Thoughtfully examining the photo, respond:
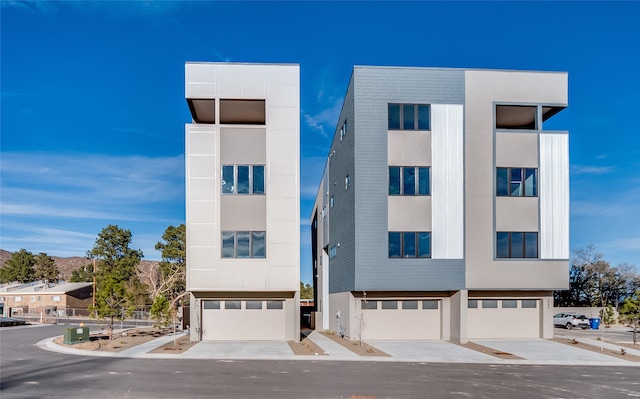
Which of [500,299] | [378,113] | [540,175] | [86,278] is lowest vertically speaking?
[86,278]

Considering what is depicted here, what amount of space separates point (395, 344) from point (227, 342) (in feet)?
31.1

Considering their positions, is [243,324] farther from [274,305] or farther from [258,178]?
[258,178]

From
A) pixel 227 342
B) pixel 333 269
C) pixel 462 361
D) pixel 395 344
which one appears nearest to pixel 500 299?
pixel 395 344

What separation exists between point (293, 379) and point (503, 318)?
705 inches

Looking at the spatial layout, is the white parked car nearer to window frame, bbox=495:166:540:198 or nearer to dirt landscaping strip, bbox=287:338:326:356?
window frame, bbox=495:166:540:198

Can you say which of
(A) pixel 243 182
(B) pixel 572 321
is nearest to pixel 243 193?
(A) pixel 243 182

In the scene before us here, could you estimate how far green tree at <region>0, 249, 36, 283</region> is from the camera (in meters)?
85.6

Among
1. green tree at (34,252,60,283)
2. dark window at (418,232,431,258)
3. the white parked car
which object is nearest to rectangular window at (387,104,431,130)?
dark window at (418,232,431,258)

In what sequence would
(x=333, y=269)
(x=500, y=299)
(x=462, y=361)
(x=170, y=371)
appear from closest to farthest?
(x=170, y=371)
(x=462, y=361)
(x=500, y=299)
(x=333, y=269)

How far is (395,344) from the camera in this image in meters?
27.9

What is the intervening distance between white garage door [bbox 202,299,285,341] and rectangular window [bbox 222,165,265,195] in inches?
257

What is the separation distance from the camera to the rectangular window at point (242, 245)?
2761 cm

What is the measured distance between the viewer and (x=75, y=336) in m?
26.9

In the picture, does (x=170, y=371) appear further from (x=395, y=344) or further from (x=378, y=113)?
(x=378, y=113)
